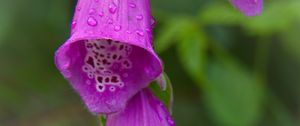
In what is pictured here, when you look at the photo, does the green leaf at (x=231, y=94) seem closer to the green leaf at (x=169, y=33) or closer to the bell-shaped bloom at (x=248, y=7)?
the green leaf at (x=169, y=33)

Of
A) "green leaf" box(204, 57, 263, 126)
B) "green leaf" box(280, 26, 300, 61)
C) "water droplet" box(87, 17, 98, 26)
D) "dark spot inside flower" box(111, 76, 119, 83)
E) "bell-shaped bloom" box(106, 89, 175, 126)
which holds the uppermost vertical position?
"water droplet" box(87, 17, 98, 26)

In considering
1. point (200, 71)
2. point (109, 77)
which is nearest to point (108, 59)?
point (109, 77)

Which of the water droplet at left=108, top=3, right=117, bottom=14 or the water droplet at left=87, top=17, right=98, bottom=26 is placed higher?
the water droplet at left=108, top=3, right=117, bottom=14

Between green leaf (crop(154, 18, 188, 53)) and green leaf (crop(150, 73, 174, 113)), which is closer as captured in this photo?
green leaf (crop(150, 73, 174, 113))

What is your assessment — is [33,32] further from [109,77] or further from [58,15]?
[109,77]

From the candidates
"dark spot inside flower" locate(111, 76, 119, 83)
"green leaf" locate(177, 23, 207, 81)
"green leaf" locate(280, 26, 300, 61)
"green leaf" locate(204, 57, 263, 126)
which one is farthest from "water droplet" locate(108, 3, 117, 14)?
"green leaf" locate(280, 26, 300, 61)

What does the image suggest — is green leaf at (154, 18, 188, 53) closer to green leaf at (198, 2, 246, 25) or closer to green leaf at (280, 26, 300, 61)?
green leaf at (198, 2, 246, 25)
